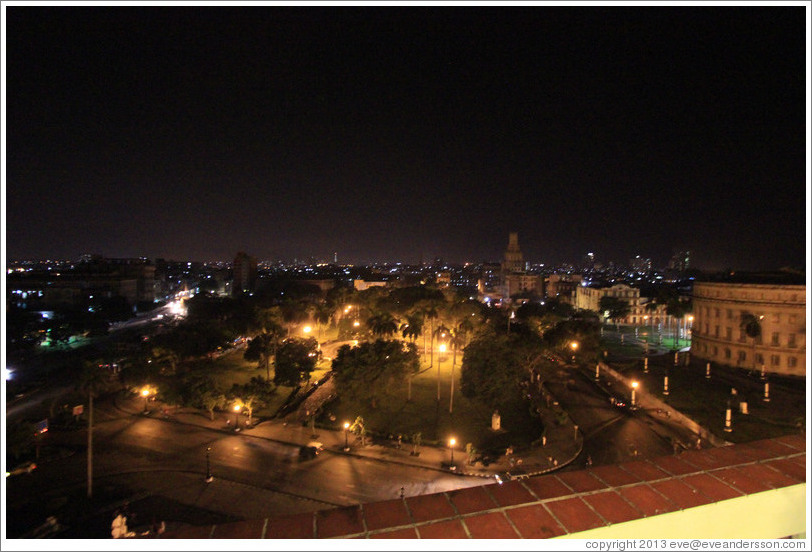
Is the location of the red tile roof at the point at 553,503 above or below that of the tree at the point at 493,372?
above

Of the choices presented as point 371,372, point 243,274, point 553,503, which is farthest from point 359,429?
point 243,274

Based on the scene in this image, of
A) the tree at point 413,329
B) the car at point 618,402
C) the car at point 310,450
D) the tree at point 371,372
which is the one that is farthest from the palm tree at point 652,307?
the car at point 310,450

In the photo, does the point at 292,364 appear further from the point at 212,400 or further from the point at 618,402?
the point at 618,402

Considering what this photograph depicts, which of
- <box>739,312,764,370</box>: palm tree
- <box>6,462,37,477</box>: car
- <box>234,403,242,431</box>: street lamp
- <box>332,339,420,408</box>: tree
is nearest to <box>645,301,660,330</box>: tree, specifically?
<box>739,312,764,370</box>: palm tree

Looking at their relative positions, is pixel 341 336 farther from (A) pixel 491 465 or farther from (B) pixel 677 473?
(B) pixel 677 473

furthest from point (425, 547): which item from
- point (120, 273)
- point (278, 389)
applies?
point (120, 273)

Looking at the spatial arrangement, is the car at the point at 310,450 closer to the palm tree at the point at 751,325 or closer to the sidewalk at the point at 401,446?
the sidewalk at the point at 401,446

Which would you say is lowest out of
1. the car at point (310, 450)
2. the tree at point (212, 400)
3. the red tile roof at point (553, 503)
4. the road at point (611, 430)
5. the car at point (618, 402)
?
the car at point (310, 450)
